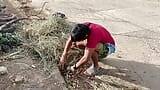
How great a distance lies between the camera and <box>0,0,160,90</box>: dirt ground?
4070mm

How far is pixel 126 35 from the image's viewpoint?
18.4 ft

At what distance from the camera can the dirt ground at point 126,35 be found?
13.4 ft

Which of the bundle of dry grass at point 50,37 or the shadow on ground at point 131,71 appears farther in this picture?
the bundle of dry grass at point 50,37

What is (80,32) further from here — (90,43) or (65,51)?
(65,51)

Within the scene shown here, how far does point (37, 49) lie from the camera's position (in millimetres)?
4324

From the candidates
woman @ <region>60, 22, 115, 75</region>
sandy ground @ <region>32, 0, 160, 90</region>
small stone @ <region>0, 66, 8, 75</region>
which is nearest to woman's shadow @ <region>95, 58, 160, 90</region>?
sandy ground @ <region>32, 0, 160, 90</region>

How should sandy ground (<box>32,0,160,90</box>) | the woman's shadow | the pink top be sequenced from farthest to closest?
sandy ground (<box>32,0,160,90</box>), the woman's shadow, the pink top

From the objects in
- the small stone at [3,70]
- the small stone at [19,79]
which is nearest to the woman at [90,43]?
the small stone at [19,79]

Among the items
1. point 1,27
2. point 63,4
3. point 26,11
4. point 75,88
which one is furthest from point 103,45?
point 63,4

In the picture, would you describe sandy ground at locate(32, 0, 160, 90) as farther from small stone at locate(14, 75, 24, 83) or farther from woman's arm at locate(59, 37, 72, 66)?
small stone at locate(14, 75, 24, 83)

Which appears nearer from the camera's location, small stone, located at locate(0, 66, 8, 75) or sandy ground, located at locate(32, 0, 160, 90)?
small stone, located at locate(0, 66, 8, 75)

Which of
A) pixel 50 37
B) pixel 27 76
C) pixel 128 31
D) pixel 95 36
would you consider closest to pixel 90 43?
pixel 95 36

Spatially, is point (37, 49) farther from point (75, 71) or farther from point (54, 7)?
point (54, 7)

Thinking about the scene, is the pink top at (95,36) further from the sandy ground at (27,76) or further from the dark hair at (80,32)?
the sandy ground at (27,76)
